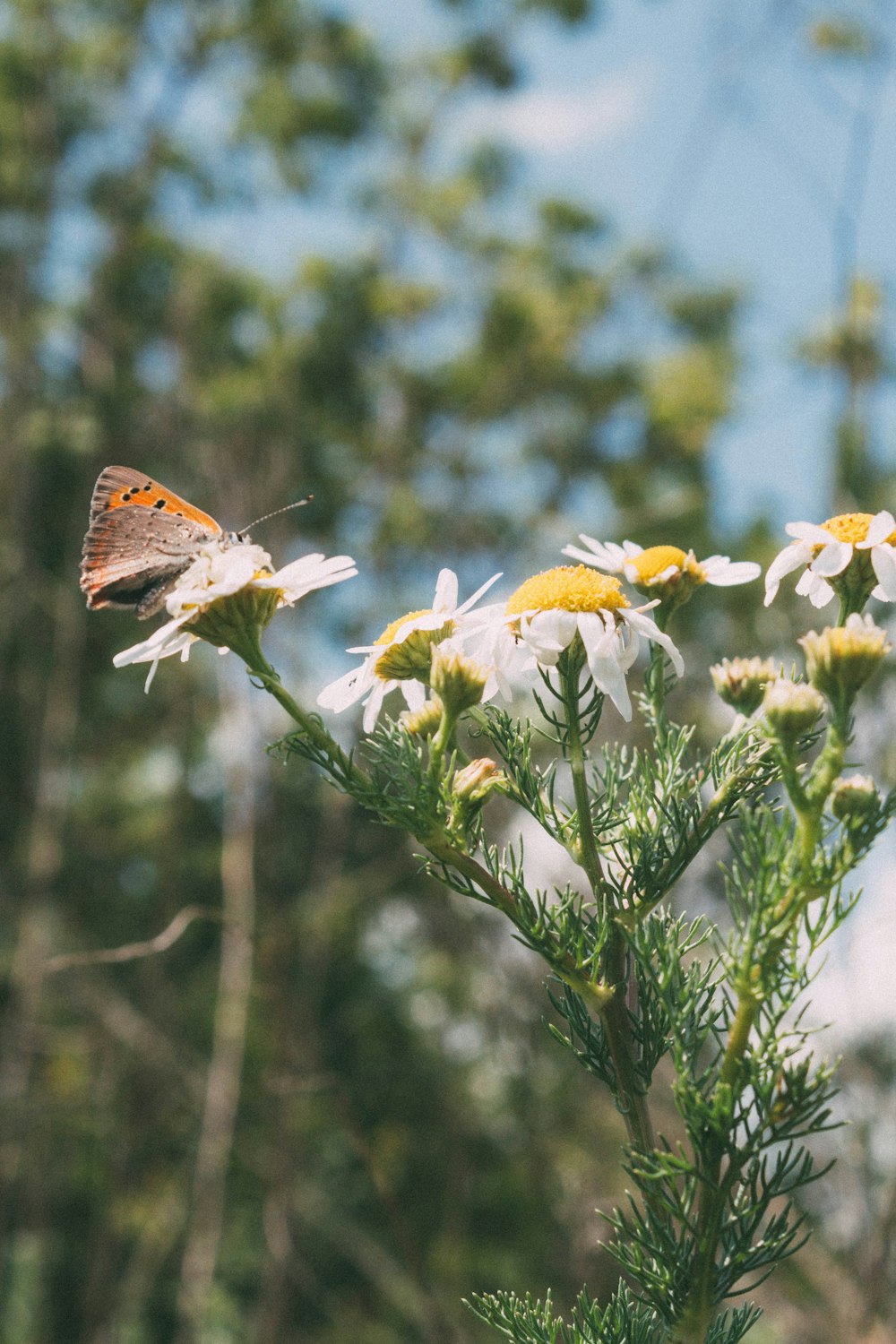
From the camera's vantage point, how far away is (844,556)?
95cm

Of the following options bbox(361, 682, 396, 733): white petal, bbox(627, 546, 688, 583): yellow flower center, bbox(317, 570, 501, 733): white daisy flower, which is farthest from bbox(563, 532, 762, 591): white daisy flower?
bbox(361, 682, 396, 733): white petal

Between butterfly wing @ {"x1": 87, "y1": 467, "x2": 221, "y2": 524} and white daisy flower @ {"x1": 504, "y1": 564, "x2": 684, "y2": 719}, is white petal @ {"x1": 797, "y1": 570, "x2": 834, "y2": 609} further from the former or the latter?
butterfly wing @ {"x1": 87, "y1": 467, "x2": 221, "y2": 524}

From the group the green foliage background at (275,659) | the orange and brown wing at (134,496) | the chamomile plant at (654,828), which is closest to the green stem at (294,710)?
the chamomile plant at (654,828)

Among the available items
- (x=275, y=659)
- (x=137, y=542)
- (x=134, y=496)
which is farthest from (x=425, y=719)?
(x=275, y=659)

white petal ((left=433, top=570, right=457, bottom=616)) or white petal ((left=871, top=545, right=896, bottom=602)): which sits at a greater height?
white petal ((left=433, top=570, right=457, bottom=616))

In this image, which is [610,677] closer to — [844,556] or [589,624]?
[589,624]

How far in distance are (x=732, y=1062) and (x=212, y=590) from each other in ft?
1.80

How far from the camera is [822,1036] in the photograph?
3.31 m

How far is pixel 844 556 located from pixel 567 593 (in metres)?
0.24

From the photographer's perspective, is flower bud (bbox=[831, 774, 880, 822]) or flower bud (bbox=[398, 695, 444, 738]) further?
flower bud (bbox=[398, 695, 444, 738])

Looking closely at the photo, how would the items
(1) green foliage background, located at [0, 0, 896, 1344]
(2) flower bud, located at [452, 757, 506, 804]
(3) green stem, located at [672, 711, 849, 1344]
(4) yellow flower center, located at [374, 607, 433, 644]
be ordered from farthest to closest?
(1) green foliage background, located at [0, 0, 896, 1344]
(4) yellow flower center, located at [374, 607, 433, 644]
(2) flower bud, located at [452, 757, 506, 804]
(3) green stem, located at [672, 711, 849, 1344]

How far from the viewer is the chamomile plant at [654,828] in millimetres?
809

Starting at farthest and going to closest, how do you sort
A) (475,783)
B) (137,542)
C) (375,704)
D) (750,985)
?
(137,542), (375,704), (475,783), (750,985)

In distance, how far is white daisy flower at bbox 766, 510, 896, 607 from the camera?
0.94 m
